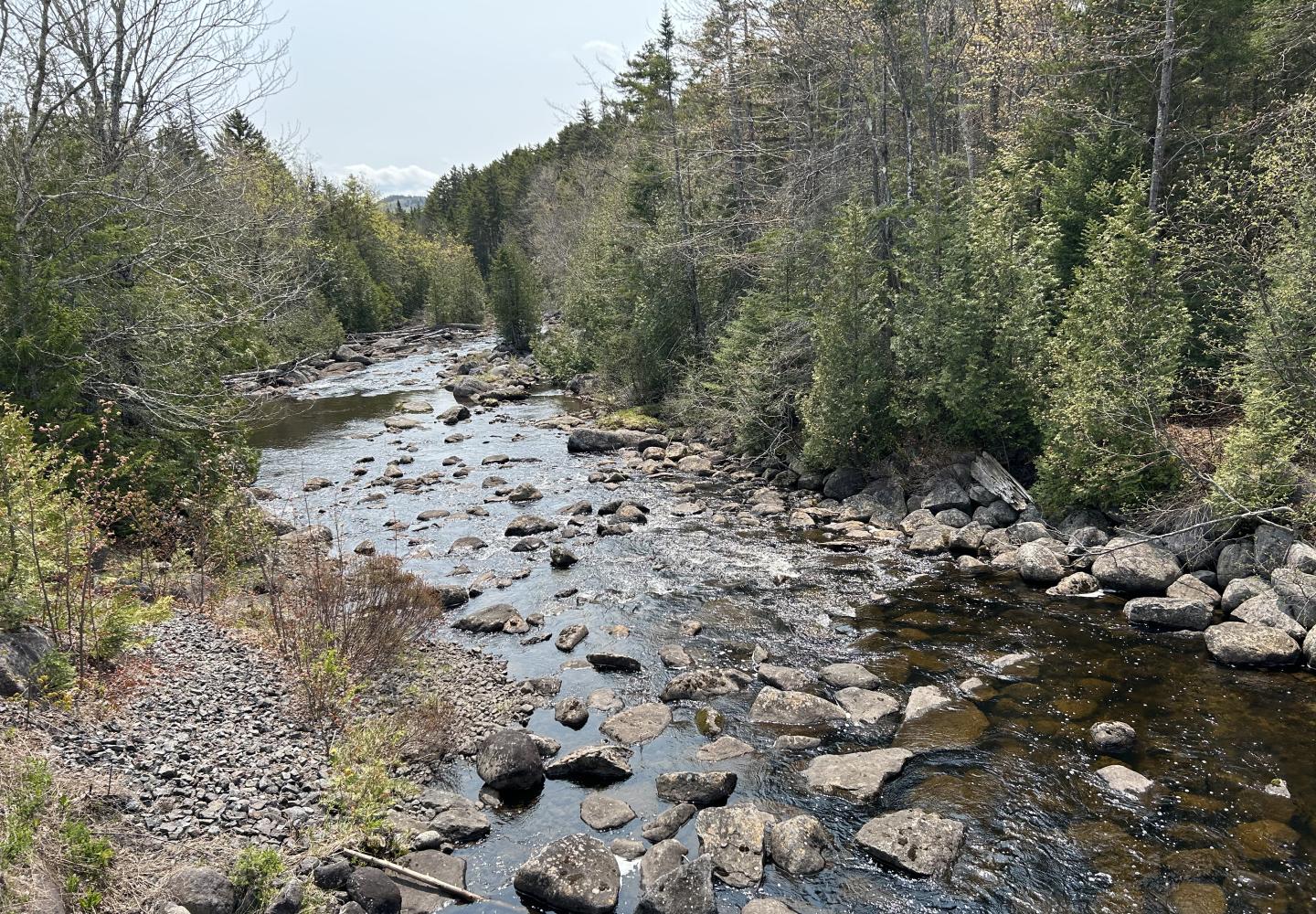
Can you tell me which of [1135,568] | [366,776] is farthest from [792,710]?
[1135,568]

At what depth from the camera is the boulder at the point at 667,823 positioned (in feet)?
26.4

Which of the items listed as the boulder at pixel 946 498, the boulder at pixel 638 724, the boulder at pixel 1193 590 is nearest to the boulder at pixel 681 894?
the boulder at pixel 638 724

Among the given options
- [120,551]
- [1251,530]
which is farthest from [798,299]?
[120,551]

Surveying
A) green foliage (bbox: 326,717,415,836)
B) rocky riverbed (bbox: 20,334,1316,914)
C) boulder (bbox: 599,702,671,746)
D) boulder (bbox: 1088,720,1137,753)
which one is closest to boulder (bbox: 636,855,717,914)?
rocky riverbed (bbox: 20,334,1316,914)

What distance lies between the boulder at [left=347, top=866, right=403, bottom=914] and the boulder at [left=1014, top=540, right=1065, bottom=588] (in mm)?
12096

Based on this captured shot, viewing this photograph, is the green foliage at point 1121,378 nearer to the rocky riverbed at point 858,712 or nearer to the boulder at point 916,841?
the rocky riverbed at point 858,712

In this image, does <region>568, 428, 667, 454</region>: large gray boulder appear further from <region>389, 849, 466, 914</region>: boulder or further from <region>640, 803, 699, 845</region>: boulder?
<region>389, 849, 466, 914</region>: boulder

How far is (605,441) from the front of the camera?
26406mm

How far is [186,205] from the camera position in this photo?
53.7 ft

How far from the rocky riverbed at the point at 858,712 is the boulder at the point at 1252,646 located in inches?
1.9

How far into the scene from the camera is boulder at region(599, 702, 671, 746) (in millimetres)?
9984

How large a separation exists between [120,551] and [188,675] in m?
5.59

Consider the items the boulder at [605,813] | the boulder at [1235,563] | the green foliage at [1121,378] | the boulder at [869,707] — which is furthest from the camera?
the green foliage at [1121,378]

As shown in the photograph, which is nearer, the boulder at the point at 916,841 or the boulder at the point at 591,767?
the boulder at the point at 916,841
